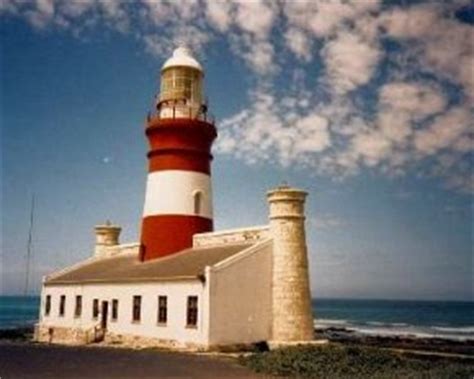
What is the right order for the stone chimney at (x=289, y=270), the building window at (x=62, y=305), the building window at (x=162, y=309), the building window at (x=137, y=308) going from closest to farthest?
the stone chimney at (x=289, y=270) < the building window at (x=162, y=309) < the building window at (x=137, y=308) < the building window at (x=62, y=305)

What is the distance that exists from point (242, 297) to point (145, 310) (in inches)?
181

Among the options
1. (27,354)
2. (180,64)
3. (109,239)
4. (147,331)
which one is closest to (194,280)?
(147,331)

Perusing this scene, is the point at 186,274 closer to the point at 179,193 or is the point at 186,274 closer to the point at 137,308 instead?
the point at 137,308

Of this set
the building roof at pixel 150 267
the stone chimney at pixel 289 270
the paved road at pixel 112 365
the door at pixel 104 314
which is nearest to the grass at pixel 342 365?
the paved road at pixel 112 365

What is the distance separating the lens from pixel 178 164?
90.4 feet

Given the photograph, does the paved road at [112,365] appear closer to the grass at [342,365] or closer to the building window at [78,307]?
the grass at [342,365]

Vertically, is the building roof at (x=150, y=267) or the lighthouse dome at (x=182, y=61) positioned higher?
the lighthouse dome at (x=182, y=61)

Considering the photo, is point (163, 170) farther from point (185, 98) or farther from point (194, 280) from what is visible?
point (194, 280)

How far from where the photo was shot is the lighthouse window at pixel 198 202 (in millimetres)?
27712

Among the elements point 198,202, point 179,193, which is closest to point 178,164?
point 179,193

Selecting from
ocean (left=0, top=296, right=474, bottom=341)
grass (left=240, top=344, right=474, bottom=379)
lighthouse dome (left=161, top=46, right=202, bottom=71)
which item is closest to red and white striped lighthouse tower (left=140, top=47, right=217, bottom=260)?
lighthouse dome (left=161, top=46, right=202, bottom=71)

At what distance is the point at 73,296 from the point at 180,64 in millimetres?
12418

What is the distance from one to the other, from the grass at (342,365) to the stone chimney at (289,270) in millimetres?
2600

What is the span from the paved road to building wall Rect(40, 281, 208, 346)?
1.76 m
